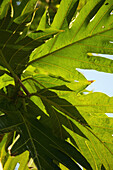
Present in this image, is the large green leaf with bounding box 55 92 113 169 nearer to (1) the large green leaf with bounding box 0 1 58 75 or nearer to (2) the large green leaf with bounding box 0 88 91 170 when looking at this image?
(2) the large green leaf with bounding box 0 88 91 170

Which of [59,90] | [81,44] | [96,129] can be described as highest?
[81,44]

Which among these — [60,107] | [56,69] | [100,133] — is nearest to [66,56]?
[56,69]

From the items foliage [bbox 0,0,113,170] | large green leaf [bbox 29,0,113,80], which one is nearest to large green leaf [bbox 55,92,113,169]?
foliage [bbox 0,0,113,170]

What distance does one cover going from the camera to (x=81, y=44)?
1023 millimetres

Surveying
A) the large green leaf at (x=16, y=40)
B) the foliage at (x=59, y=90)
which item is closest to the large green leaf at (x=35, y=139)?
the foliage at (x=59, y=90)

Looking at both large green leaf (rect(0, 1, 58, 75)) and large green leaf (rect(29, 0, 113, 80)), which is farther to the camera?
large green leaf (rect(29, 0, 113, 80))

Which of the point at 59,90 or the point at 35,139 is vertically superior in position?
the point at 59,90

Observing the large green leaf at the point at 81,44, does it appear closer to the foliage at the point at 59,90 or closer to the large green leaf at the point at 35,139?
the foliage at the point at 59,90

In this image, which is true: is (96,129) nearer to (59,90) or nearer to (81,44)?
(59,90)

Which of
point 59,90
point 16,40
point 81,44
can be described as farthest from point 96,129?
point 16,40

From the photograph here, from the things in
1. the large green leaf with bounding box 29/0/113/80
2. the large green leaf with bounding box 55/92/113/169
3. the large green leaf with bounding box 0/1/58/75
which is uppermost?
the large green leaf with bounding box 0/1/58/75

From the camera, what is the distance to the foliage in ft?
2.95

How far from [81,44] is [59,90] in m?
0.19

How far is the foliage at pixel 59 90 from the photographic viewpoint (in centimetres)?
90
